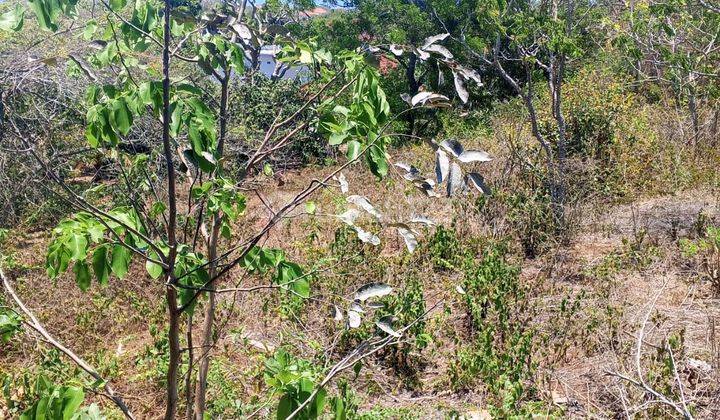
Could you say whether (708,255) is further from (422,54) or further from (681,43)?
(422,54)

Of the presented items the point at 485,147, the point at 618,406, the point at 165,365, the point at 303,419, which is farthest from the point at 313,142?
the point at 303,419

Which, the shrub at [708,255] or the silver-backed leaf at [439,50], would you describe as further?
the shrub at [708,255]

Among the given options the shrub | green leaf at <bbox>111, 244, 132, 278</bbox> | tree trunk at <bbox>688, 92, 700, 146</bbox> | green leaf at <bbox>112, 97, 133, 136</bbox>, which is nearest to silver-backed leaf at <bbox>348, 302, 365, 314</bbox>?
green leaf at <bbox>111, 244, 132, 278</bbox>

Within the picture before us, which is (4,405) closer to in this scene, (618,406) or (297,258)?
(297,258)

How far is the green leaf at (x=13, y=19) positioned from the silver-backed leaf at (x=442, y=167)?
932 mm

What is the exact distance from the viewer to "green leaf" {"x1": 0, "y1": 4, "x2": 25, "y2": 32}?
1.43 metres

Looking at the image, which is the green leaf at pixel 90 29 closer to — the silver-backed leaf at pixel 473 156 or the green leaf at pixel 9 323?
the green leaf at pixel 9 323

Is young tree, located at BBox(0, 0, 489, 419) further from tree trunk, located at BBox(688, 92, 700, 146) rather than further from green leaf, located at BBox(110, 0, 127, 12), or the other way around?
tree trunk, located at BBox(688, 92, 700, 146)

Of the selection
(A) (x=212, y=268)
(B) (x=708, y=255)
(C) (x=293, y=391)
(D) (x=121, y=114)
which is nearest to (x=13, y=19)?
(D) (x=121, y=114)

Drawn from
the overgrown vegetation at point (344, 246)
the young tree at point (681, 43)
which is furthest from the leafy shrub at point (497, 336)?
the young tree at point (681, 43)

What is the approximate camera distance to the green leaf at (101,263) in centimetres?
157

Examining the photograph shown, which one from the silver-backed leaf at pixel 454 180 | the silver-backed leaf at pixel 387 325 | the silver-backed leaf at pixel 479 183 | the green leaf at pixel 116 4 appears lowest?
the silver-backed leaf at pixel 387 325

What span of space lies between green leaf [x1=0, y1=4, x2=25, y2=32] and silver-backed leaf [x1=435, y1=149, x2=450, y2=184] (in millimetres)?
932

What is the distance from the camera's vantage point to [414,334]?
4004mm
